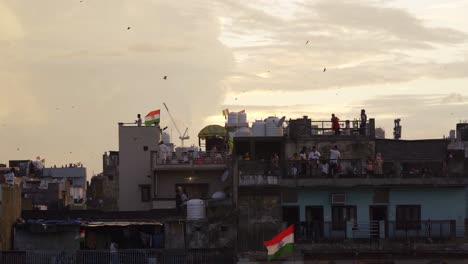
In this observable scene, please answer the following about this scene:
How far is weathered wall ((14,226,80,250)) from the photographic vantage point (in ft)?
189

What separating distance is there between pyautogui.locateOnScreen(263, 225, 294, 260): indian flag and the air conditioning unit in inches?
162

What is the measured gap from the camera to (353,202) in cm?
5419

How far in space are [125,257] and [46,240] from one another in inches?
201

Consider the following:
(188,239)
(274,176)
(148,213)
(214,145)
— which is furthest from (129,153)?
(274,176)

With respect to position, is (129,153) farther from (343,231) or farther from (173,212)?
(343,231)

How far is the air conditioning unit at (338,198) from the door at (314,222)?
75 centimetres

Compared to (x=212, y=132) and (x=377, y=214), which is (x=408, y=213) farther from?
(x=212, y=132)

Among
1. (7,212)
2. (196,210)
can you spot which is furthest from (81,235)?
(196,210)

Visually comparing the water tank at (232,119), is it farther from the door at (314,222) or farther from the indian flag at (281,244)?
the indian flag at (281,244)

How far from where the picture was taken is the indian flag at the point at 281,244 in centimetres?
5041

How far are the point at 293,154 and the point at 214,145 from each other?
81.6 ft

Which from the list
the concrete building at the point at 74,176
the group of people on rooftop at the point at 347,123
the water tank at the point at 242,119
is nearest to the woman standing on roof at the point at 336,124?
the group of people on rooftop at the point at 347,123

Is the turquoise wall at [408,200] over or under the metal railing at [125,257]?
over

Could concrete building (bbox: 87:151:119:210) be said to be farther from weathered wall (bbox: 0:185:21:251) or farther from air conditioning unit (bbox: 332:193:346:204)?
air conditioning unit (bbox: 332:193:346:204)
